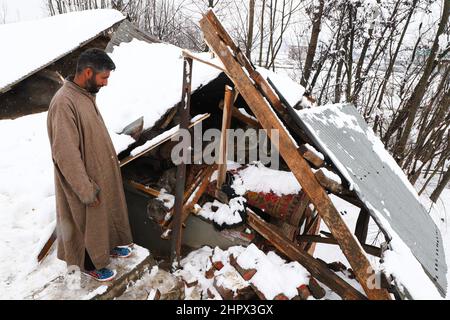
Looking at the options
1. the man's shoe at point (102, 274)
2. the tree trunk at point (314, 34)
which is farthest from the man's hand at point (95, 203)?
the tree trunk at point (314, 34)

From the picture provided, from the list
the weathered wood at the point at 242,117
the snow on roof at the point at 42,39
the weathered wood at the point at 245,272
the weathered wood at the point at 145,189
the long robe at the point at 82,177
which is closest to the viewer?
the long robe at the point at 82,177

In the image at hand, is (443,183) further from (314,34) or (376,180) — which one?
(376,180)

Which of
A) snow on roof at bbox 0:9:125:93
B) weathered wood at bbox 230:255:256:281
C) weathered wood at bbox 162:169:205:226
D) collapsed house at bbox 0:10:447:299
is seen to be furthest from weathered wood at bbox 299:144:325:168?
snow on roof at bbox 0:9:125:93

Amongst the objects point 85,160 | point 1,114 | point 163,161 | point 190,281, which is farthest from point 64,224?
point 1,114

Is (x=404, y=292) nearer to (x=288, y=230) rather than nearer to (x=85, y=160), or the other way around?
(x=288, y=230)

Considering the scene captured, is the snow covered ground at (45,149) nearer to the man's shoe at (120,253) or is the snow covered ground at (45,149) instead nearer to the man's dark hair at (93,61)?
the man's shoe at (120,253)

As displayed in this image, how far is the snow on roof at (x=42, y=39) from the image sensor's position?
5.34m

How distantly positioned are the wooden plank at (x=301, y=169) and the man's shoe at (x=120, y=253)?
→ 190cm

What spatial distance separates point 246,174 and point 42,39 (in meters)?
5.24

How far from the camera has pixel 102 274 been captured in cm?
280

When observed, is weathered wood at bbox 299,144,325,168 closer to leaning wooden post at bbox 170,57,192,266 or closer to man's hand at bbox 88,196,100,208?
leaning wooden post at bbox 170,57,192,266

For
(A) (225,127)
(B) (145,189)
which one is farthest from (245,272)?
(B) (145,189)

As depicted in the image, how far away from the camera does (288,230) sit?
3.93m

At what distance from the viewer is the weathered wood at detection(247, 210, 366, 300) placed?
10.3 feet
